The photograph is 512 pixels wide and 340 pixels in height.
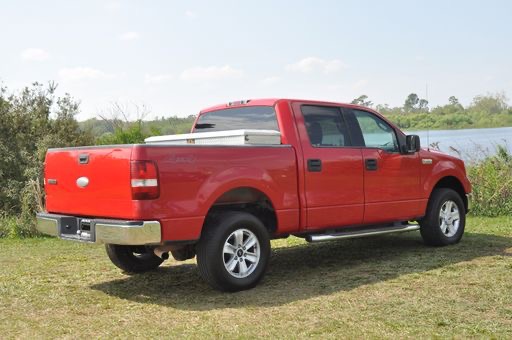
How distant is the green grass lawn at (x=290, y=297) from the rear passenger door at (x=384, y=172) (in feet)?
1.87

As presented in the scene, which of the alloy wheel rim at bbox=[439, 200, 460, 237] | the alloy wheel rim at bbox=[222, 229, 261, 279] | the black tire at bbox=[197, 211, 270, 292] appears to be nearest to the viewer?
the black tire at bbox=[197, 211, 270, 292]

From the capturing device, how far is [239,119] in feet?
24.1

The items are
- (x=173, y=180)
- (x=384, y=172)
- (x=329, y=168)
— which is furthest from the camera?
(x=384, y=172)

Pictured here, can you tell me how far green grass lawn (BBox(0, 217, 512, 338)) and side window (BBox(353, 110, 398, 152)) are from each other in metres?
1.36

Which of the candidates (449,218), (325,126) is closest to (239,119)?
(325,126)

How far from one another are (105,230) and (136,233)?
0.36 m

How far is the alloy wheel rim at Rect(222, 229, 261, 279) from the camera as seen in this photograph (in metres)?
5.96

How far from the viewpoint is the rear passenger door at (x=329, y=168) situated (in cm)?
670

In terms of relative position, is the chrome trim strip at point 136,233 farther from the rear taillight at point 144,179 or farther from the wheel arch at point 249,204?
the wheel arch at point 249,204

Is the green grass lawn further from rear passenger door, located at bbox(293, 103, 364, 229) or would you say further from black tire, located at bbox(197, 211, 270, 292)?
rear passenger door, located at bbox(293, 103, 364, 229)

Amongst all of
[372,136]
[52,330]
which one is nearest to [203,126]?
[372,136]

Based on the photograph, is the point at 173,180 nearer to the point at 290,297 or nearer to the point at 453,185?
the point at 290,297

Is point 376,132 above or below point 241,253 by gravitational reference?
above

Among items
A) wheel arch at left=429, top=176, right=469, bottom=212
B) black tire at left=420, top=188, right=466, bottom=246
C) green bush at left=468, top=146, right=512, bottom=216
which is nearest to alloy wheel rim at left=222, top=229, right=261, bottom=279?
black tire at left=420, top=188, right=466, bottom=246
